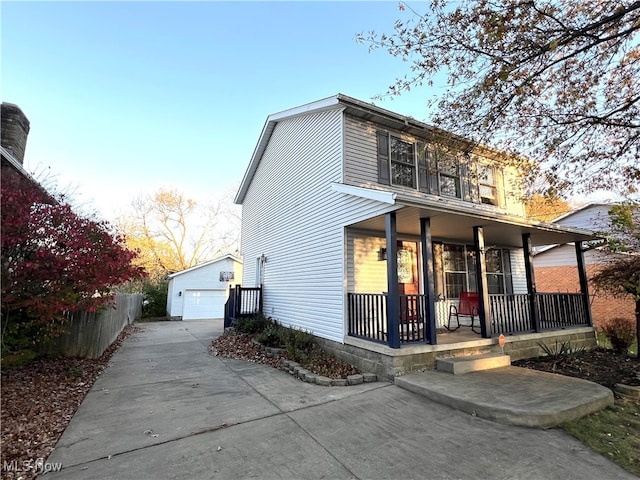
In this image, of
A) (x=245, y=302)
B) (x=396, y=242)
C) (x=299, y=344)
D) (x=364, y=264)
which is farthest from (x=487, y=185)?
(x=245, y=302)

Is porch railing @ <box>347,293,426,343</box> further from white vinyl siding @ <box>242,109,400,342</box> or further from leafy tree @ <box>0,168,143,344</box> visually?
leafy tree @ <box>0,168,143,344</box>

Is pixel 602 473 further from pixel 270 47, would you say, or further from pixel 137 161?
pixel 137 161

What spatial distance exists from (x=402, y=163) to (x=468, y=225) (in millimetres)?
Result: 2647

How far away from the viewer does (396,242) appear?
6379 millimetres

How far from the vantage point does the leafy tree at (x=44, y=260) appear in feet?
17.1

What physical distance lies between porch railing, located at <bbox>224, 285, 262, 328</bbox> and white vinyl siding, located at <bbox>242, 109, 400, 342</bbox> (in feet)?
1.64

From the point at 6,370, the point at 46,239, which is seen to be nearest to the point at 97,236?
the point at 46,239

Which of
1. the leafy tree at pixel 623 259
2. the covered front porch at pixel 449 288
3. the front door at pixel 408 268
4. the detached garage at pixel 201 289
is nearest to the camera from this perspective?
the covered front porch at pixel 449 288

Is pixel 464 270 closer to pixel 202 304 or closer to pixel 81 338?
pixel 81 338

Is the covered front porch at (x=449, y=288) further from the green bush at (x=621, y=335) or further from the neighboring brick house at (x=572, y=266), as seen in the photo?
the neighboring brick house at (x=572, y=266)

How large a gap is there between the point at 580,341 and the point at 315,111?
982cm

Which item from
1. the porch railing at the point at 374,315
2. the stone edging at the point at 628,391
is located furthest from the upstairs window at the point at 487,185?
the stone edging at the point at 628,391

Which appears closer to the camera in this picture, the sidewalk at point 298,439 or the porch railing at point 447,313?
the sidewalk at point 298,439

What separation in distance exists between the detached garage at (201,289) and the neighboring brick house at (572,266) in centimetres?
1867
